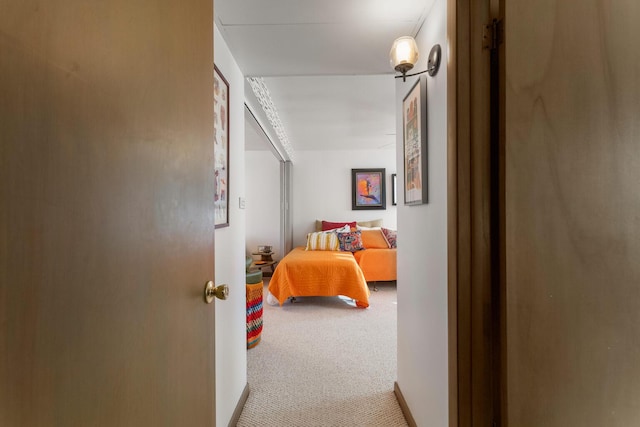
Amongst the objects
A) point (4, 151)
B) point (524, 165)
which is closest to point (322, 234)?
point (524, 165)

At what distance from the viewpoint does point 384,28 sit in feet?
4.52

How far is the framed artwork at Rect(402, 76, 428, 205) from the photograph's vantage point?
1.34 meters

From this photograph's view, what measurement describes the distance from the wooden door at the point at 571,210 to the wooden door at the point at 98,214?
2.87 feet

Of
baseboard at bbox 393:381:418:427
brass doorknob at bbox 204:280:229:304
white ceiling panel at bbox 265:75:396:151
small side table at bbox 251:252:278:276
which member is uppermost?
white ceiling panel at bbox 265:75:396:151

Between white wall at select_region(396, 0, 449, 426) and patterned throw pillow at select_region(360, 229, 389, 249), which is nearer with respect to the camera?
white wall at select_region(396, 0, 449, 426)

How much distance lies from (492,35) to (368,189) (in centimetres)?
455

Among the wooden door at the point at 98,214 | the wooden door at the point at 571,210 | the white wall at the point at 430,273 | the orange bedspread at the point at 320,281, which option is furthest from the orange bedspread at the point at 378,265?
the wooden door at the point at 98,214

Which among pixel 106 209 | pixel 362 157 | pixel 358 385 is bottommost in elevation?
pixel 358 385

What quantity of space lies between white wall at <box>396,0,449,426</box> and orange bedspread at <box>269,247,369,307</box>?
1.74 metres

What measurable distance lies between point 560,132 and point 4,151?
112 cm

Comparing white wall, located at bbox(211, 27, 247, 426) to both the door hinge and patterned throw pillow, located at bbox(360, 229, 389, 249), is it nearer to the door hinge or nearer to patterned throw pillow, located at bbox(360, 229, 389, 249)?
the door hinge

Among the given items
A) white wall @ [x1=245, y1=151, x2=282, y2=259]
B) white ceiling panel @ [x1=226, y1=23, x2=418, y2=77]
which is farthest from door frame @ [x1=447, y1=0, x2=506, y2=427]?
white wall @ [x1=245, y1=151, x2=282, y2=259]

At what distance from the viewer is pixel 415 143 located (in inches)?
57.6

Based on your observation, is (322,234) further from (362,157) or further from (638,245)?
(638,245)
